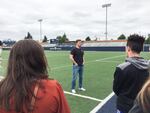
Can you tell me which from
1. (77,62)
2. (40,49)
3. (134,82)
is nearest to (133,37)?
(134,82)

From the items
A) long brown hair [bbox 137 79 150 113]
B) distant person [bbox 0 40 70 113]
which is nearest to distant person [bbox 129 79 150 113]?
long brown hair [bbox 137 79 150 113]

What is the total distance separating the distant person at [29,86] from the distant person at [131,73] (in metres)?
1.95

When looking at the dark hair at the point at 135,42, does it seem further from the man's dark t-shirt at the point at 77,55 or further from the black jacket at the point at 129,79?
the man's dark t-shirt at the point at 77,55

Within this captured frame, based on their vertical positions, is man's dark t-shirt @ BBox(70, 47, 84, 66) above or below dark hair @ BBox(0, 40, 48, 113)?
below

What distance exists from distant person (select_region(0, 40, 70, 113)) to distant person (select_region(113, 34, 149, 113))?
195 centimetres

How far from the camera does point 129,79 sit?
4.48 meters

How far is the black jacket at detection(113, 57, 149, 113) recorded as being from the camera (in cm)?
443

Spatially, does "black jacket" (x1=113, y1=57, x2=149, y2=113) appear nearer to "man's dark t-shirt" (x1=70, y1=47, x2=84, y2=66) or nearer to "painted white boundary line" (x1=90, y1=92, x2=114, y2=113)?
"painted white boundary line" (x1=90, y1=92, x2=114, y2=113)

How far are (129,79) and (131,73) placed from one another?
0.34 feet

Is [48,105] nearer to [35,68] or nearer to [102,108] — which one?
[35,68]

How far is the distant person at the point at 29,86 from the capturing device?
2.56 meters

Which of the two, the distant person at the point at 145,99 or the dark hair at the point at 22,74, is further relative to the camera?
the dark hair at the point at 22,74

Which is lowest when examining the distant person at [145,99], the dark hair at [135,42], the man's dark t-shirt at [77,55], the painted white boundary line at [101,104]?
the painted white boundary line at [101,104]

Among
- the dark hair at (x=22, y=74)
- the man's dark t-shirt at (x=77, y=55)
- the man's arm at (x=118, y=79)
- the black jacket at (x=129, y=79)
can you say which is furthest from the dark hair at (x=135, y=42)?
the man's dark t-shirt at (x=77, y=55)
